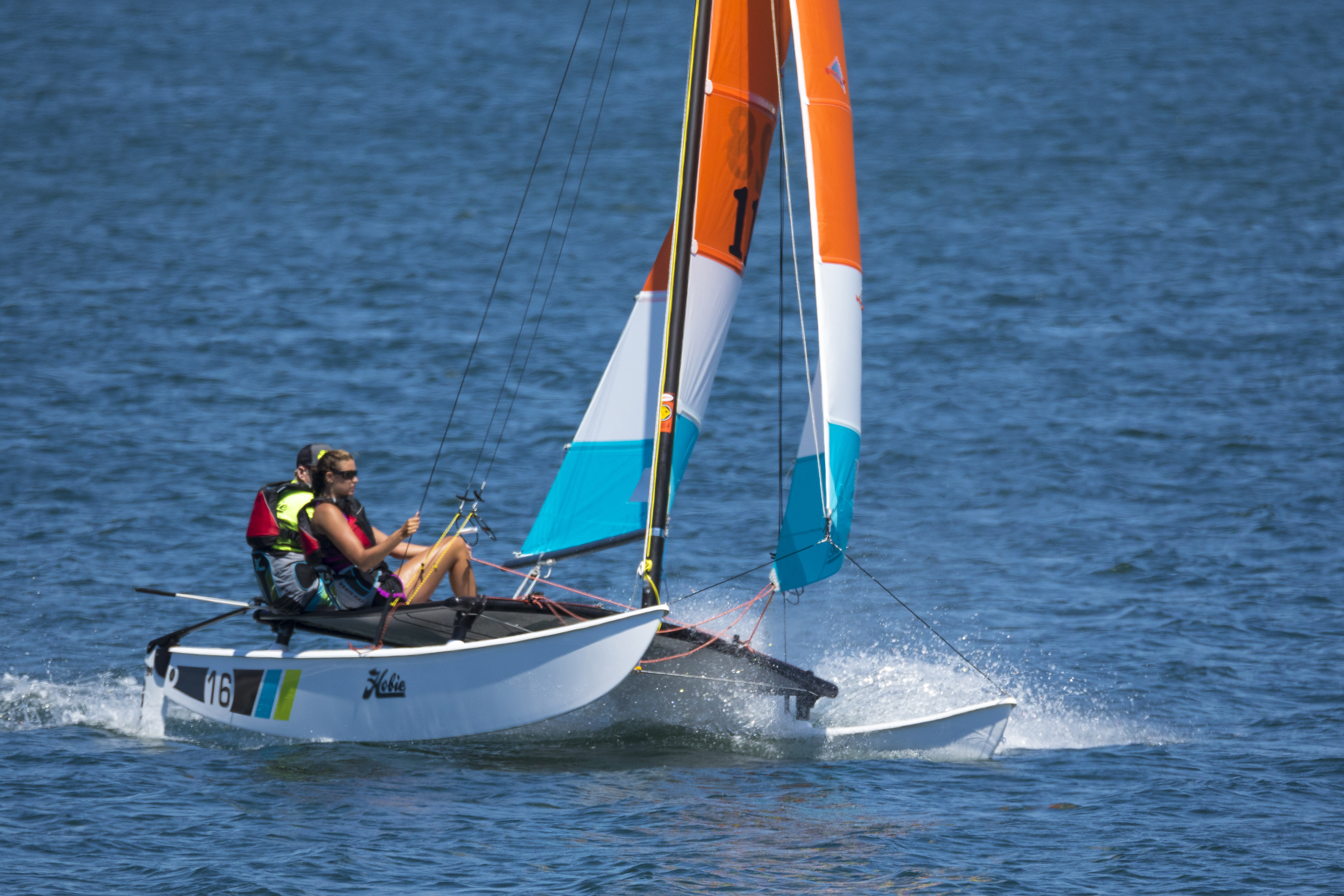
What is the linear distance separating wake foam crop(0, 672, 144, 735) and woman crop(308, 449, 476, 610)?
1668 millimetres

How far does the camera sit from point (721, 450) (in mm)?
16422

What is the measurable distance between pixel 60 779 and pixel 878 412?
36.9ft

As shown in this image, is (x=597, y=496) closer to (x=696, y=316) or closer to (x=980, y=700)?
(x=696, y=316)

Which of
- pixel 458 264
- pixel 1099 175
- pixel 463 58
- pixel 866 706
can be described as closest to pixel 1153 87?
pixel 1099 175

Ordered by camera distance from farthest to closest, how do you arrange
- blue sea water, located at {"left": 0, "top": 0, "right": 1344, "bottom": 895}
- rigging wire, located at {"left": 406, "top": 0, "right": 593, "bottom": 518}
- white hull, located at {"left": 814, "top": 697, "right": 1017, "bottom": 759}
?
rigging wire, located at {"left": 406, "top": 0, "right": 593, "bottom": 518} < white hull, located at {"left": 814, "top": 697, "right": 1017, "bottom": 759} < blue sea water, located at {"left": 0, "top": 0, "right": 1344, "bottom": 895}

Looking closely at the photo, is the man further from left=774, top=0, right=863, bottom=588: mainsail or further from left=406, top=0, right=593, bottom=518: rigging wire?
left=774, top=0, right=863, bottom=588: mainsail

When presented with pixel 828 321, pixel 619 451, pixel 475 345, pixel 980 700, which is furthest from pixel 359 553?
pixel 475 345

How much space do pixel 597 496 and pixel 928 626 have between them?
A: 299 centimetres

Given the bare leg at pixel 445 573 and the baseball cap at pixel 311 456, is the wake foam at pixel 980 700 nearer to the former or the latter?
the bare leg at pixel 445 573

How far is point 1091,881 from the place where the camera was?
7.27 m

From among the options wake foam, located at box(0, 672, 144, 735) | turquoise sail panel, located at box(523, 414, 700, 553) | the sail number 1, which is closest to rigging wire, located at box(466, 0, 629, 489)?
turquoise sail panel, located at box(523, 414, 700, 553)

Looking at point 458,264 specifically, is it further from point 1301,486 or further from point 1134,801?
point 1134,801

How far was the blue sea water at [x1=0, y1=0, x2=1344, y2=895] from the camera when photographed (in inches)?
306

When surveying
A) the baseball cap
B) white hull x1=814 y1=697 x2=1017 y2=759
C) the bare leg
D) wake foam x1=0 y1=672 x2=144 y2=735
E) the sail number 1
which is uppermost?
the sail number 1
